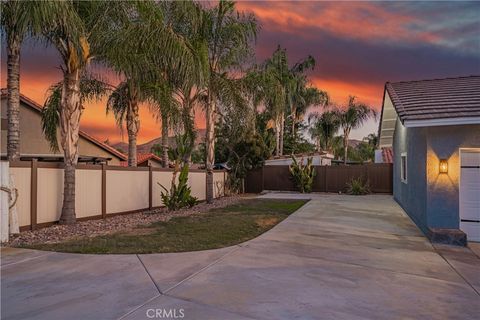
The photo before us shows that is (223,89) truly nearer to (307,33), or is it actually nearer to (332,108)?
(307,33)

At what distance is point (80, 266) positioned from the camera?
5.55 metres

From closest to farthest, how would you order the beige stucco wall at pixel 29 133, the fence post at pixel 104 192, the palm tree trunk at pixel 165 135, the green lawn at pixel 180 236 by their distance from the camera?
the green lawn at pixel 180 236 < the fence post at pixel 104 192 < the palm tree trunk at pixel 165 135 < the beige stucco wall at pixel 29 133

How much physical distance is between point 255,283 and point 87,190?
703 centimetres

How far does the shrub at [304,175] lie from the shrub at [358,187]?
2.40 metres

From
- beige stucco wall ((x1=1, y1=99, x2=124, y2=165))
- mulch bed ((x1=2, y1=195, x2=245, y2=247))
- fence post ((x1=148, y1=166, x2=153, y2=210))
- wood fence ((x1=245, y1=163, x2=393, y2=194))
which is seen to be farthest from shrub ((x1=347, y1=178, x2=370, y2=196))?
beige stucco wall ((x1=1, y1=99, x2=124, y2=165))

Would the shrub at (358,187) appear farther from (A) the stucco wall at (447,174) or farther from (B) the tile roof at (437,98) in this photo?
(A) the stucco wall at (447,174)

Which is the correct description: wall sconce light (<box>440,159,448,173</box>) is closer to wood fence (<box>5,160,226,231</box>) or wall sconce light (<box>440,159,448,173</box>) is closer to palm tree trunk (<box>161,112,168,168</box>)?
palm tree trunk (<box>161,112,168,168</box>)

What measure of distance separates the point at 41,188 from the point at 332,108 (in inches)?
1308

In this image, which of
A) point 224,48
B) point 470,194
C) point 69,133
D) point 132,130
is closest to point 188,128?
point 132,130

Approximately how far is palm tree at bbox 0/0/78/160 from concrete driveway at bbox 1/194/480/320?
3.72 meters

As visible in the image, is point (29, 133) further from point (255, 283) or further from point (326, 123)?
point (326, 123)

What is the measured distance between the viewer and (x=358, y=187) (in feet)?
72.1

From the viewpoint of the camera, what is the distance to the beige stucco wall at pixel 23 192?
8.11m

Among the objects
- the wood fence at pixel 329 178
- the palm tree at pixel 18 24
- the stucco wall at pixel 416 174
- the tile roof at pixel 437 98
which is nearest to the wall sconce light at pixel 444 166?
the stucco wall at pixel 416 174
